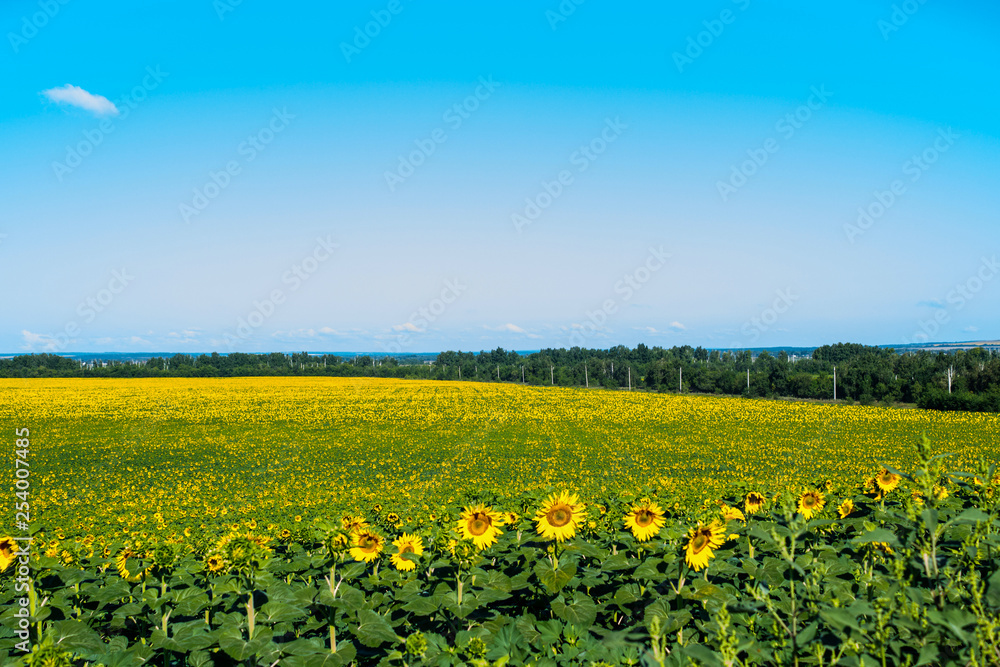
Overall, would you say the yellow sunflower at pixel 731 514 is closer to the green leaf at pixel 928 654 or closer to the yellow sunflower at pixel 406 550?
the yellow sunflower at pixel 406 550

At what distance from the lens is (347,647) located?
298cm

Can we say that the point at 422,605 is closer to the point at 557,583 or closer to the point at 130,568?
the point at 557,583

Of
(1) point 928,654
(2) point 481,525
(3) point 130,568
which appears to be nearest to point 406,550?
(2) point 481,525

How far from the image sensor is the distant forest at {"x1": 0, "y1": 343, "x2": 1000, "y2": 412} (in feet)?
162

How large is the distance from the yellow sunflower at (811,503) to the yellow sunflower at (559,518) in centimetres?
165

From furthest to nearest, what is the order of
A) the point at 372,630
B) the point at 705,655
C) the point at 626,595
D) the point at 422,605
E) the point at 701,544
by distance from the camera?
the point at 701,544 → the point at 626,595 → the point at 422,605 → the point at 372,630 → the point at 705,655

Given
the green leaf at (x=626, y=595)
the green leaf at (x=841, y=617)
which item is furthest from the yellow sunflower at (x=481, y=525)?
the green leaf at (x=841, y=617)

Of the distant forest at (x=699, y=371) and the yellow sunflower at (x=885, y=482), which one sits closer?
the yellow sunflower at (x=885, y=482)

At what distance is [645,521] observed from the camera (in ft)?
13.3

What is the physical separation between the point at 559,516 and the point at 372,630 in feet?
5.07

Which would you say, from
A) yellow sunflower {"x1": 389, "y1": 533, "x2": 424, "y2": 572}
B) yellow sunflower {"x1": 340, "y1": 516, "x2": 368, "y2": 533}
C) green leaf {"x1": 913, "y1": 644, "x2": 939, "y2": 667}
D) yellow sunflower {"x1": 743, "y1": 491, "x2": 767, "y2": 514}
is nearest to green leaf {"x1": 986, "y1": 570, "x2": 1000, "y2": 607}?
green leaf {"x1": 913, "y1": 644, "x2": 939, "y2": 667}

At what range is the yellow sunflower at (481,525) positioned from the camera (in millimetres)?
4016

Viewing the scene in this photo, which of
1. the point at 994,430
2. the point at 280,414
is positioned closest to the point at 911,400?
the point at 994,430

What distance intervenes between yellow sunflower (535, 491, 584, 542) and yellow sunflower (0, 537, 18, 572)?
3.47 meters
